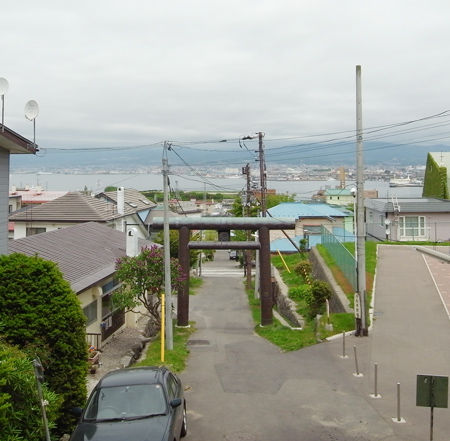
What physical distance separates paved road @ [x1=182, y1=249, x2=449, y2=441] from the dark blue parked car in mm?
1498

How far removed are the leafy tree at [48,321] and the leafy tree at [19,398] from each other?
4.66 ft

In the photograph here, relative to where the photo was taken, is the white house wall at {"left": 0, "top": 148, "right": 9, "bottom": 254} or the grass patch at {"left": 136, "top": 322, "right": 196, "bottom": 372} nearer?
the white house wall at {"left": 0, "top": 148, "right": 9, "bottom": 254}

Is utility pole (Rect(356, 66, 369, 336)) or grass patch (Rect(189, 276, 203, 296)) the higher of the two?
utility pole (Rect(356, 66, 369, 336))

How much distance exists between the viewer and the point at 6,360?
26.0 ft

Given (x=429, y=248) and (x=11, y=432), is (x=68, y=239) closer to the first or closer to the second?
(x=11, y=432)

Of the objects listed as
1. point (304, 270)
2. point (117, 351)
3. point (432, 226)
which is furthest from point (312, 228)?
point (117, 351)

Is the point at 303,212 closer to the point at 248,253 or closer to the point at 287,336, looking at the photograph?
the point at 248,253

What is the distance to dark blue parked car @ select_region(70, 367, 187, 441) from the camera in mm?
8594

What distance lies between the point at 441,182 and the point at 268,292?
105 ft

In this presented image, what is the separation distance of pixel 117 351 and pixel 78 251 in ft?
14.6

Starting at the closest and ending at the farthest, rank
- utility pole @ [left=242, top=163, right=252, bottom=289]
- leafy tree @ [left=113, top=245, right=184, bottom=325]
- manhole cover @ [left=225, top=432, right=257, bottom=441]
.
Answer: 1. manhole cover @ [left=225, top=432, right=257, bottom=441]
2. leafy tree @ [left=113, top=245, right=184, bottom=325]
3. utility pole @ [left=242, top=163, right=252, bottom=289]

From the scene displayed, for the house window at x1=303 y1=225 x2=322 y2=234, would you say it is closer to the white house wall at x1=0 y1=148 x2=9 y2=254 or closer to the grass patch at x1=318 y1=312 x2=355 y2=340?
the grass patch at x1=318 y1=312 x2=355 y2=340

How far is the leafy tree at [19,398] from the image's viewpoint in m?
7.67

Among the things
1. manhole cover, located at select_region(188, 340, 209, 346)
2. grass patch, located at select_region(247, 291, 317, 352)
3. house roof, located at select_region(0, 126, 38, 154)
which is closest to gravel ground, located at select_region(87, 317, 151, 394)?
manhole cover, located at select_region(188, 340, 209, 346)
